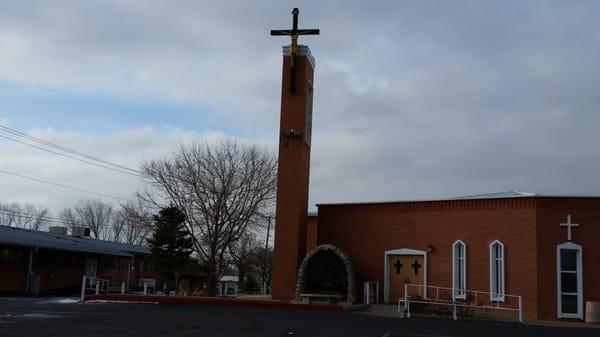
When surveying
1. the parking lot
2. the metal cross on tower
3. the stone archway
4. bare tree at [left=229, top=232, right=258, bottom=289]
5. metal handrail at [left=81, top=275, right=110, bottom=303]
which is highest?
the metal cross on tower

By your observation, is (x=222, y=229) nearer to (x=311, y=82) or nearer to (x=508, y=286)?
(x=311, y=82)

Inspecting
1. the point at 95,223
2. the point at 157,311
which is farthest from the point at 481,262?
the point at 95,223

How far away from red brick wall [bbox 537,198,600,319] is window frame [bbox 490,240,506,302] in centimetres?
135

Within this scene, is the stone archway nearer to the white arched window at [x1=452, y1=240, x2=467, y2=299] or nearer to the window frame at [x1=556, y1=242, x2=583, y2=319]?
the white arched window at [x1=452, y1=240, x2=467, y2=299]

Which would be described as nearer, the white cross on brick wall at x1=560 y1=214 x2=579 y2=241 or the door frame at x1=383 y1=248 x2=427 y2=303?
the white cross on brick wall at x1=560 y1=214 x2=579 y2=241

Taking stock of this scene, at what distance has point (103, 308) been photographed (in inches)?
812

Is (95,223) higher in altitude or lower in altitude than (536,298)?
higher

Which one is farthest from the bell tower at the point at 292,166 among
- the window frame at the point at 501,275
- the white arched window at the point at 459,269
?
the window frame at the point at 501,275

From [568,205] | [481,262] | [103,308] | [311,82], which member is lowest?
[103,308]

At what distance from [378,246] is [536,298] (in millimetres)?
6876

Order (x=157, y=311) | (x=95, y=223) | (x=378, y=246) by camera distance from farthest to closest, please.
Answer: (x=95, y=223) → (x=378, y=246) → (x=157, y=311)

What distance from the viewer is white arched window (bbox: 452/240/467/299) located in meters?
25.7

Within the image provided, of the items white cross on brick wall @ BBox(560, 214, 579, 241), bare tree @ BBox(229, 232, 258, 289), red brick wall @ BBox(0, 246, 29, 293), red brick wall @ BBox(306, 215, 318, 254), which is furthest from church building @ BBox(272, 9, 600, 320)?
red brick wall @ BBox(0, 246, 29, 293)

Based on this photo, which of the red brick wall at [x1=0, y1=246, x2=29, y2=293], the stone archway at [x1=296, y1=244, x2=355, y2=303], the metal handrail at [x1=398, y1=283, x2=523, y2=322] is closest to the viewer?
the metal handrail at [x1=398, y1=283, x2=523, y2=322]
